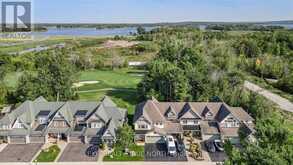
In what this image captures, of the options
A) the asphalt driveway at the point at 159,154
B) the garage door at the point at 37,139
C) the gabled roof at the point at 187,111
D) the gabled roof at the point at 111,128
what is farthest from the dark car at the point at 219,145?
the garage door at the point at 37,139

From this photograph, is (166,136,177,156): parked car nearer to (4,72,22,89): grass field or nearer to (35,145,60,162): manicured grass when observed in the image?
(35,145,60,162): manicured grass

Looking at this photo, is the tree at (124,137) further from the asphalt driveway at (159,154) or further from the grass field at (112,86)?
the grass field at (112,86)

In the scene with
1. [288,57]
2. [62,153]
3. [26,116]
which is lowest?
[62,153]

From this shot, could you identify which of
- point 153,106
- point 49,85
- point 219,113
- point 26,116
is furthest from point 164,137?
point 49,85

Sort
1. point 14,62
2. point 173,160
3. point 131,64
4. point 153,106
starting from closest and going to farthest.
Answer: point 173,160 → point 153,106 → point 14,62 → point 131,64

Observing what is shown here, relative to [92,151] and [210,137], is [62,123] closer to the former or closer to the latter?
[92,151]

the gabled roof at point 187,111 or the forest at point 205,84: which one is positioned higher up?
the forest at point 205,84

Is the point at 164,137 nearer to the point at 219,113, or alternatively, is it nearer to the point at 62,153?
the point at 219,113
